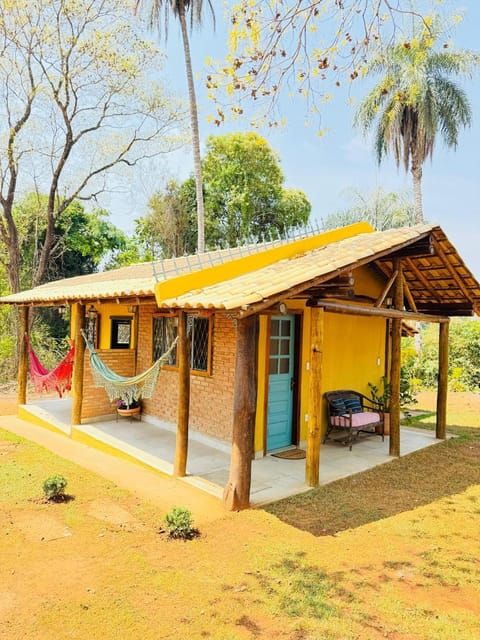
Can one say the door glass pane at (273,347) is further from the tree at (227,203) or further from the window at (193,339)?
the tree at (227,203)

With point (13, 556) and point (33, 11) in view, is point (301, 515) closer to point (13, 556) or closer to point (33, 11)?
point (13, 556)

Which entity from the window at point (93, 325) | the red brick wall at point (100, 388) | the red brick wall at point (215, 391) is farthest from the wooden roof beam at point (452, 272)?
the window at point (93, 325)

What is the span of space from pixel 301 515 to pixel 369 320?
492 centimetres

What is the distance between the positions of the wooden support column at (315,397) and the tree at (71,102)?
43.5 feet

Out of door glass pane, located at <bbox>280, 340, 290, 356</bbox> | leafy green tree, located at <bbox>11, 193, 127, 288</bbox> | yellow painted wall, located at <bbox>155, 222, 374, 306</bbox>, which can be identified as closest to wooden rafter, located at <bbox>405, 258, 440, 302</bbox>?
yellow painted wall, located at <bbox>155, 222, 374, 306</bbox>

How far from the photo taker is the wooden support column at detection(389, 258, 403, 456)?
7.04 meters

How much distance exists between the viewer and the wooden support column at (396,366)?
23.1 feet

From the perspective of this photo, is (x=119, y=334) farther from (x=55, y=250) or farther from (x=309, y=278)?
(x=55, y=250)

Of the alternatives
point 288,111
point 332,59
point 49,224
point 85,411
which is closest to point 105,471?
point 85,411

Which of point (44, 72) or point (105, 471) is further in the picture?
point (44, 72)

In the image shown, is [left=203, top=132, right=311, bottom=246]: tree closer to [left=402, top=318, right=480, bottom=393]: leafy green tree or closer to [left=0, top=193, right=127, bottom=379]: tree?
[left=0, top=193, right=127, bottom=379]: tree

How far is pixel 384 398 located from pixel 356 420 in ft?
4.59

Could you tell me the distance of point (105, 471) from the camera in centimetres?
642

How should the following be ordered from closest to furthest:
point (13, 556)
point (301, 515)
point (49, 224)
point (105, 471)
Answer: point (13, 556), point (301, 515), point (105, 471), point (49, 224)
